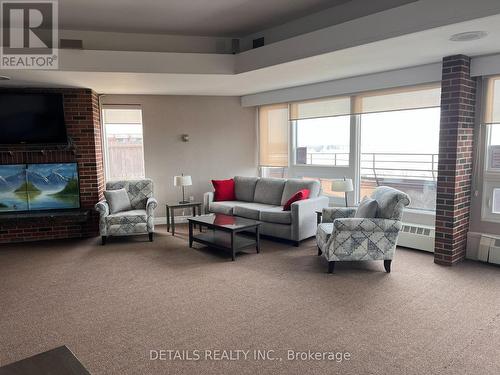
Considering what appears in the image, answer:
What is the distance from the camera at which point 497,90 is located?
413cm

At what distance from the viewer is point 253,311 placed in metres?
3.13

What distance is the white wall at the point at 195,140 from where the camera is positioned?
259 inches

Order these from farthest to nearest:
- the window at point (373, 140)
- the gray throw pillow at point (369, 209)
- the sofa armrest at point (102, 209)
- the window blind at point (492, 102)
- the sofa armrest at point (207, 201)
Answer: the sofa armrest at point (207, 201) < the sofa armrest at point (102, 209) < the window at point (373, 140) < the window blind at point (492, 102) < the gray throw pillow at point (369, 209)

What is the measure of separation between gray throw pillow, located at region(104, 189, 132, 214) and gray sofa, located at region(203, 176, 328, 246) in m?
1.36

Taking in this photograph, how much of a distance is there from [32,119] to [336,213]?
15.6 feet

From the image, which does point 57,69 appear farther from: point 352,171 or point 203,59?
point 352,171

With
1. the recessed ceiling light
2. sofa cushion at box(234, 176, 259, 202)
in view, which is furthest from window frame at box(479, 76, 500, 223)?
sofa cushion at box(234, 176, 259, 202)

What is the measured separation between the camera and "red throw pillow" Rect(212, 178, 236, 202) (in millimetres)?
6422

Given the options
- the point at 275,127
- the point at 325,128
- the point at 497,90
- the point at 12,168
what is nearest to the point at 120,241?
the point at 12,168

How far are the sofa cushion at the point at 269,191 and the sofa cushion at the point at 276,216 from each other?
54 cm

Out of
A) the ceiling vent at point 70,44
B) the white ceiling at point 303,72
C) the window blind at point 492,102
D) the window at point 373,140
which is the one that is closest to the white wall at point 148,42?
the ceiling vent at point 70,44

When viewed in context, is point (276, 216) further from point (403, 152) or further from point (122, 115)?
point (122, 115)

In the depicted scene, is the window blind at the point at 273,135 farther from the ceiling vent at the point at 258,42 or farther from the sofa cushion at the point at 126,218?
the sofa cushion at the point at 126,218

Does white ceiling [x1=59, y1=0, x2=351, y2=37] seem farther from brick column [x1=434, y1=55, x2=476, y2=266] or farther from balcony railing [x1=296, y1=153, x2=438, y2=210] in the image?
balcony railing [x1=296, y1=153, x2=438, y2=210]
